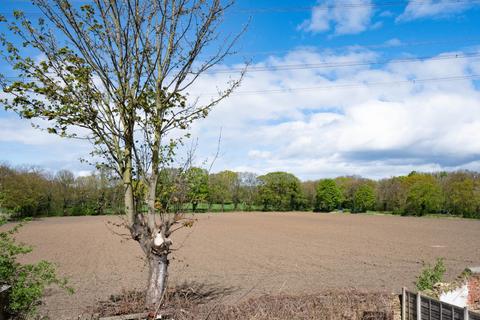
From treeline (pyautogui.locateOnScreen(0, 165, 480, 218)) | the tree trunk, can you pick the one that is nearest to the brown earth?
the tree trunk

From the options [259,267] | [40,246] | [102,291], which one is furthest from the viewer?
[40,246]

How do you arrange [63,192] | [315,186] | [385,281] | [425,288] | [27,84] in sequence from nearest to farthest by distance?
[27,84], [425,288], [385,281], [63,192], [315,186]

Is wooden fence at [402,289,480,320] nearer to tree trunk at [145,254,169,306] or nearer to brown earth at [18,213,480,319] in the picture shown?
brown earth at [18,213,480,319]

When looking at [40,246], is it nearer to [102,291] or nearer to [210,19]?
[102,291]

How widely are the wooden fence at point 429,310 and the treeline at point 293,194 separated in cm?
3528

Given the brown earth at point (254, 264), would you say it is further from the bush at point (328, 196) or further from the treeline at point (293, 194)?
the bush at point (328, 196)

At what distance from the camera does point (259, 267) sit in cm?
2519

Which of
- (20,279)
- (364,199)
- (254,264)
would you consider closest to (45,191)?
(254,264)

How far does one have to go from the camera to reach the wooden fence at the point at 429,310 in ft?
24.5

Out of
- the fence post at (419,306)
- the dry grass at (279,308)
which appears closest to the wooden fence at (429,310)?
the fence post at (419,306)

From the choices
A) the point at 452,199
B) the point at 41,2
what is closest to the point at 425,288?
the point at 41,2

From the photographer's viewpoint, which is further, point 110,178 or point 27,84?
point 110,178

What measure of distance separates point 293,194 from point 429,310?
11393 cm

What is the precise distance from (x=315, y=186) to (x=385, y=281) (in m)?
115
